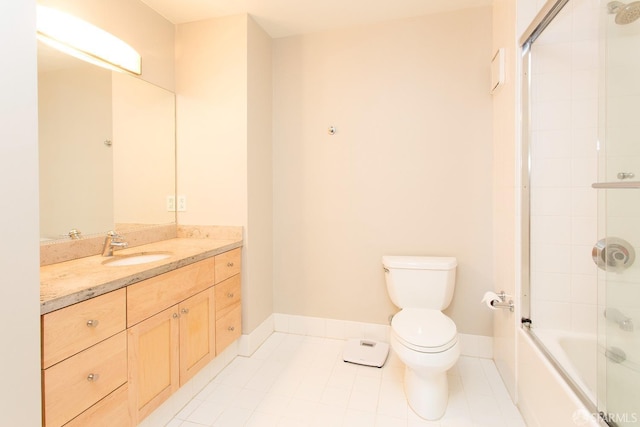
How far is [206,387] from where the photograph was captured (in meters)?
1.74

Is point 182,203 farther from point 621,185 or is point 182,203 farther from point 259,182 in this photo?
point 621,185

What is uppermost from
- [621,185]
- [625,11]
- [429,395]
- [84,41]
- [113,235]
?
[84,41]

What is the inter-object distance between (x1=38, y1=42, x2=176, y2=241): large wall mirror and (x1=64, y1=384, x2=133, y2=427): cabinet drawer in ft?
2.69

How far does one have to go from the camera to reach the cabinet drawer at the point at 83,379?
3.06ft

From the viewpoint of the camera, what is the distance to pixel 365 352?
2068mm

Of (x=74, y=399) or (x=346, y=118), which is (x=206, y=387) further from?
(x=346, y=118)

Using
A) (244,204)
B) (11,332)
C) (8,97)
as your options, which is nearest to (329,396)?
(244,204)

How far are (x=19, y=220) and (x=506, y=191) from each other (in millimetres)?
2118

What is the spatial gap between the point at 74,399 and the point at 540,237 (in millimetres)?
2128

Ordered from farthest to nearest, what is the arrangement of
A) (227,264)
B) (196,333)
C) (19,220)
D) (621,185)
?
1. (227,264)
2. (196,333)
3. (621,185)
4. (19,220)

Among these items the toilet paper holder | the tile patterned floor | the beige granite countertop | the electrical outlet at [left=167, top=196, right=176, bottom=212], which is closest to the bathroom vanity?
the beige granite countertop

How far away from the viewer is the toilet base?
4.85 feet

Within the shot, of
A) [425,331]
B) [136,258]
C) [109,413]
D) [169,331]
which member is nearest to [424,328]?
[425,331]

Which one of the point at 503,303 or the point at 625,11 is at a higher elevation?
the point at 625,11
